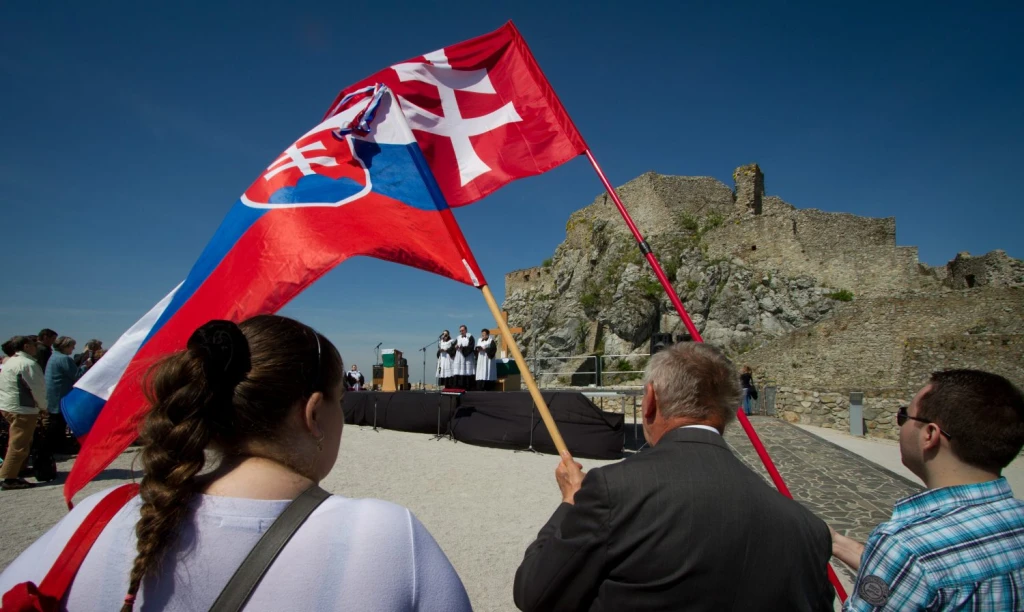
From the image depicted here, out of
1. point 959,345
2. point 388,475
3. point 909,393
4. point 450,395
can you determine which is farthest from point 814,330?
point 388,475

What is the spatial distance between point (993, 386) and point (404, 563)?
5.95 ft

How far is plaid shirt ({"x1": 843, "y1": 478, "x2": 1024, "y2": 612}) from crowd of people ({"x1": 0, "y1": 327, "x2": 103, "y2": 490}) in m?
7.54

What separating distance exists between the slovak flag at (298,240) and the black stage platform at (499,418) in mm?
6037

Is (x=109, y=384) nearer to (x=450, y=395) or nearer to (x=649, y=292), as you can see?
(x=450, y=395)

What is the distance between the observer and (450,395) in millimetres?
10305

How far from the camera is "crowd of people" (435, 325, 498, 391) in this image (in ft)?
42.5

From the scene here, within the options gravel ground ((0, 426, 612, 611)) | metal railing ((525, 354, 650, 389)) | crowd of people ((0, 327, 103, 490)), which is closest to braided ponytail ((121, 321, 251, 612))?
gravel ground ((0, 426, 612, 611))

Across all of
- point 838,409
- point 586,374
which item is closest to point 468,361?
point 838,409

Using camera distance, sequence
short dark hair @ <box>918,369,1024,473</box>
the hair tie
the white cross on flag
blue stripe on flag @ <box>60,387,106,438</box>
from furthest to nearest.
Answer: the white cross on flag → blue stripe on flag @ <box>60,387,106,438</box> → short dark hair @ <box>918,369,1024,473</box> → the hair tie

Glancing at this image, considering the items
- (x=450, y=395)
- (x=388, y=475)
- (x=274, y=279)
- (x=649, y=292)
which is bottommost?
(x=388, y=475)

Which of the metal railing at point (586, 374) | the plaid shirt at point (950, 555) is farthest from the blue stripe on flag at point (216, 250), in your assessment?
the metal railing at point (586, 374)

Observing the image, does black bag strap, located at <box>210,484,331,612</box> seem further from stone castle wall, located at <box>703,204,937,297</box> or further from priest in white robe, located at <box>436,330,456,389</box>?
stone castle wall, located at <box>703,204,937,297</box>

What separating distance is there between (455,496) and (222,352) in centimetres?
550

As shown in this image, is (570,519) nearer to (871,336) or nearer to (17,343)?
(17,343)
